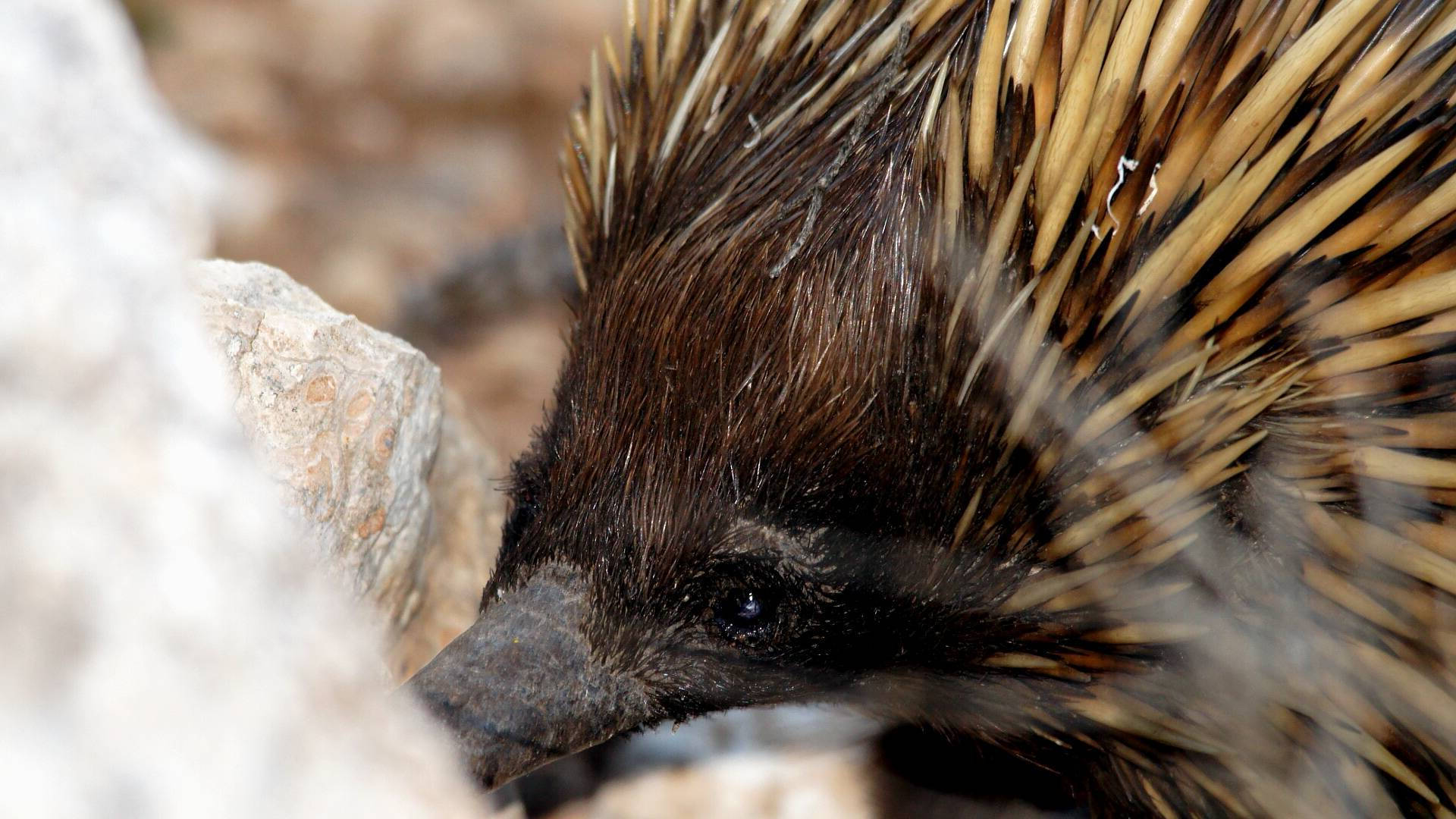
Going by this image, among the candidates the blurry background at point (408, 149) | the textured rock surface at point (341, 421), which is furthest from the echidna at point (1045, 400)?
the blurry background at point (408, 149)

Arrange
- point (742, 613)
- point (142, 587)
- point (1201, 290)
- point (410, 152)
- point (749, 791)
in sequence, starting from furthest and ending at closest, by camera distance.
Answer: point (410, 152)
point (749, 791)
point (742, 613)
point (1201, 290)
point (142, 587)

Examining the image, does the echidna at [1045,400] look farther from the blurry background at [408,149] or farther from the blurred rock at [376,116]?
the blurred rock at [376,116]

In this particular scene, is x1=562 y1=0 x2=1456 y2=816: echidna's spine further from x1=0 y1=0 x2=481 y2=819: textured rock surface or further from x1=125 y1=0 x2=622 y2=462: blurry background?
x1=125 y1=0 x2=622 y2=462: blurry background

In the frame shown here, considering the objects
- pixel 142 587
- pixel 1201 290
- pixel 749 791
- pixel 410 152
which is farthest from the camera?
pixel 410 152

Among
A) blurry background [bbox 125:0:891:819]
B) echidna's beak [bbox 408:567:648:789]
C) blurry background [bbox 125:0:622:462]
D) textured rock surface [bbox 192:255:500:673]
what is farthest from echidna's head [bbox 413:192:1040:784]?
blurry background [bbox 125:0:622:462]

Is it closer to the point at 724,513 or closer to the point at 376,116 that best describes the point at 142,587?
the point at 724,513

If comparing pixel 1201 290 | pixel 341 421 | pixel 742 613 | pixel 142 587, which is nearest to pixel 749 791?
pixel 742 613
